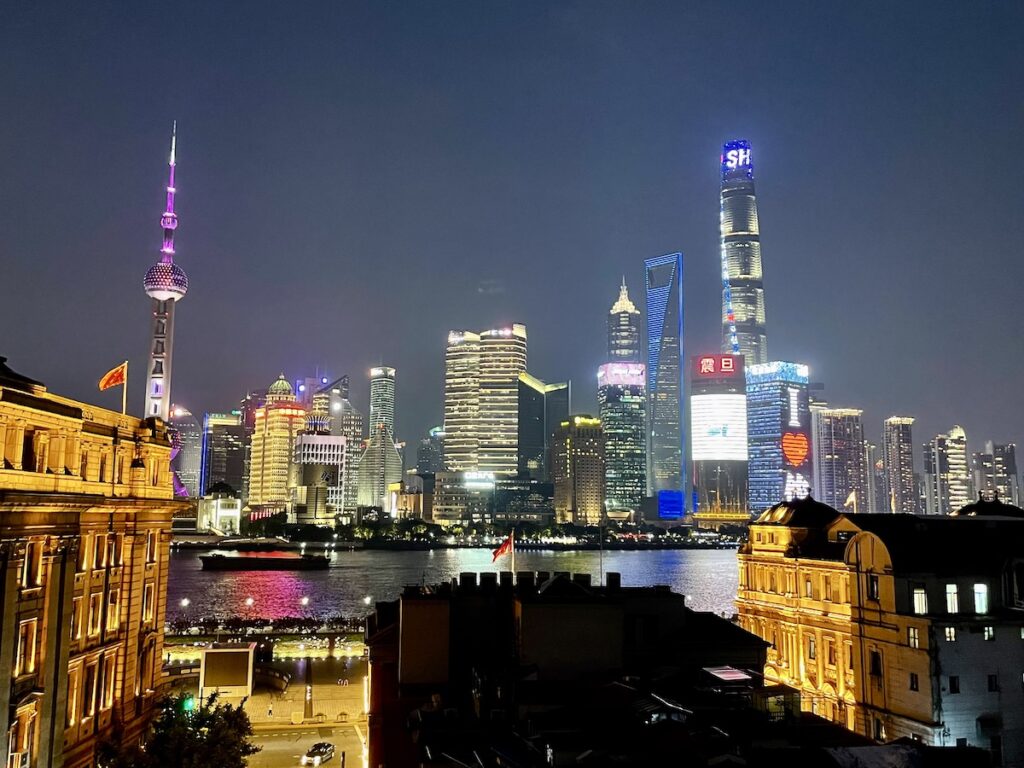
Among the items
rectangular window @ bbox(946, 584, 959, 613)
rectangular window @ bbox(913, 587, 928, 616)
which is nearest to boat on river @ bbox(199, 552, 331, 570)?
rectangular window @ bbox(913, 587, 928, 616)

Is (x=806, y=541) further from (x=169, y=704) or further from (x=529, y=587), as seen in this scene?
(x=169, y=704)

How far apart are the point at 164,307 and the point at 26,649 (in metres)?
164

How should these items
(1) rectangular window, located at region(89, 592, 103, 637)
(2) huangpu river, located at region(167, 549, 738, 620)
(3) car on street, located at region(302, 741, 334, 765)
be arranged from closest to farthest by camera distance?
(1) rectangular window, located at region(89, 592, 103, 637), (3) car on street, located at region(302, 741, 334, 765), (2) huangpu river, located at region(167, 549, 738, 620)

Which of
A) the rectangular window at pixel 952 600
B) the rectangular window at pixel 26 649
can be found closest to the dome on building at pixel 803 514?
the rectangular window at pixel 952 600

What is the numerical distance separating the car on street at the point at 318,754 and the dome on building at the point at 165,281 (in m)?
151

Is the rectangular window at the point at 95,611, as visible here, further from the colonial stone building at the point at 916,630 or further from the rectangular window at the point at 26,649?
the colonial stone building at the point at 916,630

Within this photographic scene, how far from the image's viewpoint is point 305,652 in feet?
198

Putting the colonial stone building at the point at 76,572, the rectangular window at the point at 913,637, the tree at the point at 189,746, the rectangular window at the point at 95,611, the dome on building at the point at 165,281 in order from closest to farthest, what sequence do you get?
the colonial stone building at the point at 76,572 < the tree at the point at 189,746 < the rectangular window at the point at 95,611 < the rectangular window at the point at 913,637 < the dome on building at the point at 165,281

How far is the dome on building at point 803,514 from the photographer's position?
4494 cm

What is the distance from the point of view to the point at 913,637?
110 feet

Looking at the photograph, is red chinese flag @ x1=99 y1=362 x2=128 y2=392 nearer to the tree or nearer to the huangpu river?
the tree

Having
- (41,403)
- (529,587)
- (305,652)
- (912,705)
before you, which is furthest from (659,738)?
(305,652)

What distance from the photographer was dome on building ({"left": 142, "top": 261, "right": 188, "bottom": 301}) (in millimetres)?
169000

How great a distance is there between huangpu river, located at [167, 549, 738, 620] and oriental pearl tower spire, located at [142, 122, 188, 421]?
35.9m
